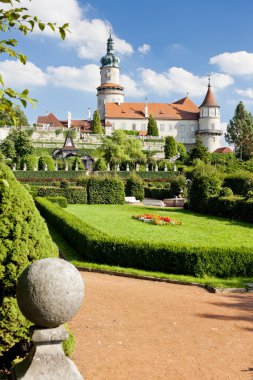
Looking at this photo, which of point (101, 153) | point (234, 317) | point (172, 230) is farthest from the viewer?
point (101, 153)

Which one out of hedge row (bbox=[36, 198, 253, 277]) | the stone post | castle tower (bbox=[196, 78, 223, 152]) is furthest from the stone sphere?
castle tower (bbox=[196, 78, 223, 152])

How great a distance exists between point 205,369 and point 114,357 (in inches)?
45.8

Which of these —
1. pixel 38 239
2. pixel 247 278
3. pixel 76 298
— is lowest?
pixel 247 278

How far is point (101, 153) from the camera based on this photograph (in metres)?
71.6

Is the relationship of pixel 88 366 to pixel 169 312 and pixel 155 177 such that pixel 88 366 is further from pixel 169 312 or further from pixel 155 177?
pixel 155 177

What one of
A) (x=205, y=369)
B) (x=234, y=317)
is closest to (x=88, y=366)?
(x=205, y=369)

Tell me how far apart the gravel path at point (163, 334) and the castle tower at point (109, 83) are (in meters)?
98.9

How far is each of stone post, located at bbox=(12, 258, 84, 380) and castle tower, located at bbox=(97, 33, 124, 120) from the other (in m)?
103

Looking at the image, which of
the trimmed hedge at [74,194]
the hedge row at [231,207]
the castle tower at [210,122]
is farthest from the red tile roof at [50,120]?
the hedge row at [231,207]

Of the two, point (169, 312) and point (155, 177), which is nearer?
point (169, 312)

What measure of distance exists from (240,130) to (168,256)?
3211 inches

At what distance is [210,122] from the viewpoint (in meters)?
97.8

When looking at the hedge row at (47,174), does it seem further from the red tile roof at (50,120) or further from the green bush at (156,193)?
the red tile roof at (50,120)

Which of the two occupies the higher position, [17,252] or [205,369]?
[17,252]
